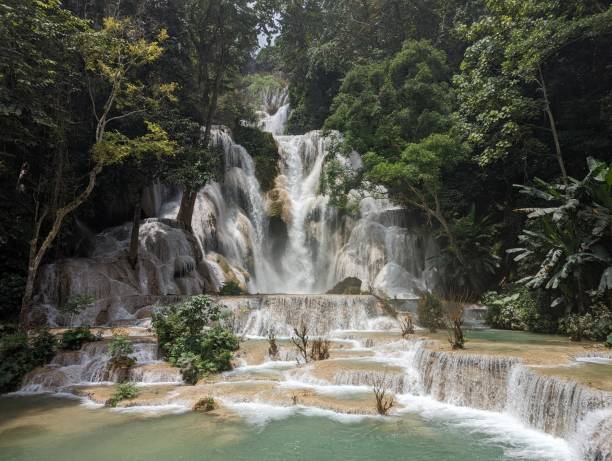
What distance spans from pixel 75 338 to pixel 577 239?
14062 mm

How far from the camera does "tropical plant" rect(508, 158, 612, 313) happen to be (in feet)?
39.6

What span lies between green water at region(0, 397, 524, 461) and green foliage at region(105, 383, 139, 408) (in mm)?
496

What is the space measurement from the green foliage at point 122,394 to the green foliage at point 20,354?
3039 millimetres

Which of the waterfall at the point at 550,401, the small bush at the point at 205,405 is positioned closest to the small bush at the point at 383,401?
the waterfall at the point at 550,401

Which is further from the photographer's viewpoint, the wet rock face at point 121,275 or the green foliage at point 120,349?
the wet rock face at point 121,275

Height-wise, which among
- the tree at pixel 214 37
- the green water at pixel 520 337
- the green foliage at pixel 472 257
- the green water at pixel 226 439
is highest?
the tree at pixel 214 37

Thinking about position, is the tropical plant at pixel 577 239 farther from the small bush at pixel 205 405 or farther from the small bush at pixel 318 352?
the small bush at pixel 205 405

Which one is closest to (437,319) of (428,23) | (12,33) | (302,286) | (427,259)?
(427,259)

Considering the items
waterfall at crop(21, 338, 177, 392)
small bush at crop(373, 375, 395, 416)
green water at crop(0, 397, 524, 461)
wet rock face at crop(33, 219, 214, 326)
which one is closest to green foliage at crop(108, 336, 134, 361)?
waterfall at crop(21, 338, 177, 392)

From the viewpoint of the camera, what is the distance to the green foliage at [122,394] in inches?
327

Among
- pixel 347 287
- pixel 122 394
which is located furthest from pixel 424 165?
pixel 122 394

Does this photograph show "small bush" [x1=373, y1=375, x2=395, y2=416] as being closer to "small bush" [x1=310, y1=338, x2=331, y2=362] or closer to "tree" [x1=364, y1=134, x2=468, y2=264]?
"small bush" [x1=310, y1=338, x2=331, y2=362]

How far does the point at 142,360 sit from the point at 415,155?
12.9 m

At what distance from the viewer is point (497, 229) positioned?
20.0 metres
